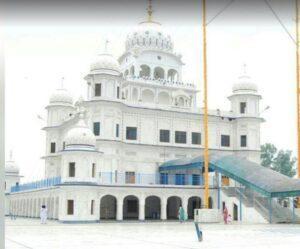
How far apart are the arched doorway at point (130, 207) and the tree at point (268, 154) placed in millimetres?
42769

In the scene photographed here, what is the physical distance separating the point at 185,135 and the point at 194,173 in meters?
3.90

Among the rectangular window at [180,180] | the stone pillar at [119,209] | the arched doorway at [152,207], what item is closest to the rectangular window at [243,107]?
the rectangular window at [180,180]

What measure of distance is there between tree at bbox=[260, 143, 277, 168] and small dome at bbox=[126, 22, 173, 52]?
34.0 m

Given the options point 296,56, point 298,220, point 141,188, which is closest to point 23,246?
point 141,188

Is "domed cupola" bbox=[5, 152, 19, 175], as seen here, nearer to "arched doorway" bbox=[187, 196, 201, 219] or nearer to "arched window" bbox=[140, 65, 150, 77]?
"arched window" bbox=[140, 65, 150, 77]

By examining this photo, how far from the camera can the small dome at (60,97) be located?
4662 cm

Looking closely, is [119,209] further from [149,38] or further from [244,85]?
[149,38]

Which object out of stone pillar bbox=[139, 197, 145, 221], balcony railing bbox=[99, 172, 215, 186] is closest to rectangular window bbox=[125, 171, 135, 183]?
balcony railing bbox=[99, 172, 215, 186]

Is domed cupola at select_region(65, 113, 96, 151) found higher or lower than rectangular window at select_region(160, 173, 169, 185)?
higher

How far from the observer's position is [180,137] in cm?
4228

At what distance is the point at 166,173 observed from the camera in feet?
133

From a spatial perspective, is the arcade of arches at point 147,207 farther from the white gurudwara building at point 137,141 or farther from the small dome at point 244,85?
the small dome at point 244,85

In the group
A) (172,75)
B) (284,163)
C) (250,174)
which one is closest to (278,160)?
(284,163)

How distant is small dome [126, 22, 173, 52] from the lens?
160 feet
